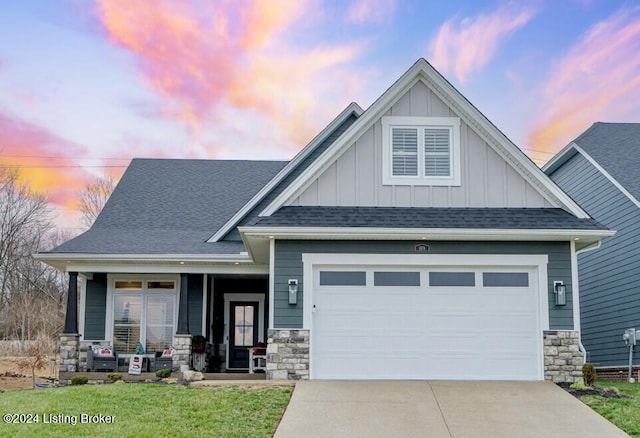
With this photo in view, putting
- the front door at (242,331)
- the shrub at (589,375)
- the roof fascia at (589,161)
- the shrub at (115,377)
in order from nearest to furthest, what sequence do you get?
the shrub at (589,375) < the shrub at (115,377) < the roof fascia at (589,161) < the front door at (242,331)

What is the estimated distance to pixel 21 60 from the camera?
19.3 metres

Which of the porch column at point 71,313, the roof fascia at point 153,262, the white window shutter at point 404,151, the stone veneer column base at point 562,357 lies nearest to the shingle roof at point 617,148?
the stone veneer column base at point 562,357

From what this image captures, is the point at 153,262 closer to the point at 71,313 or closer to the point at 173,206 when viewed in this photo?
the point at 71,313

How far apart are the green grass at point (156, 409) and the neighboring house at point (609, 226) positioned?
9.27 m

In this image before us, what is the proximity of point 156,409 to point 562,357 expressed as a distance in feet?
22.5

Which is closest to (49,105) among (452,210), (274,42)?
(274,42)

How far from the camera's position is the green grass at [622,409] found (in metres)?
9.36

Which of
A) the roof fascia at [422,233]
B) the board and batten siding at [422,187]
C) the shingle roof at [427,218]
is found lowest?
the roof fascia at [422,233]

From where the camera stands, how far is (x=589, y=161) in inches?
733

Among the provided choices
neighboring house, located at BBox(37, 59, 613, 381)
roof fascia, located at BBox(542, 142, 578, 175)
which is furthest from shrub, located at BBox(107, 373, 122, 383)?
roof fascia, located at BBox(542, 142, 578, 175)

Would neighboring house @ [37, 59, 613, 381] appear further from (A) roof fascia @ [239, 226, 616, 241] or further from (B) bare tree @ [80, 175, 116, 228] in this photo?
(B) bare tree @ [80, 175, 116, 228]

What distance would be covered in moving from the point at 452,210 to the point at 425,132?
1531mm

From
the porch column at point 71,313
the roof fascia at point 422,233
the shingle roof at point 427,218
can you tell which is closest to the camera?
the roof fascia at point 422,233

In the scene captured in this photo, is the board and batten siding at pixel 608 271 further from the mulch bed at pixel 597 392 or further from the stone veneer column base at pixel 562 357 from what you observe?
the mulch bed at pixel 597 392
